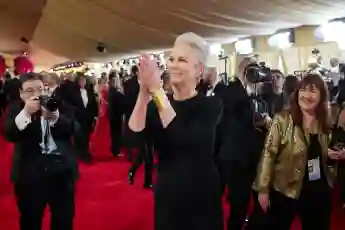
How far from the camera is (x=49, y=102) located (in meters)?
2.99

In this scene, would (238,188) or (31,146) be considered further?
(238,188)

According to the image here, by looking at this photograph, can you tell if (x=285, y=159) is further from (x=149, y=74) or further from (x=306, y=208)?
(x=149, y=74)

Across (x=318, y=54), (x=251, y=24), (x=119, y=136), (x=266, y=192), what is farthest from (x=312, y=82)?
(x=119, y=136)

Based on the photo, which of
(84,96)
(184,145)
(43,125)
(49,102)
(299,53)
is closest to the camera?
(184,145)

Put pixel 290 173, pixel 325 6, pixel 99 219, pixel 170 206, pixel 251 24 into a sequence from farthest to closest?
pixel 251 24, pixel 325 6, pixel 99 219, pixel 290 173, pixel 170 206

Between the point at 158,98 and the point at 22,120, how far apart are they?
1.37 metres

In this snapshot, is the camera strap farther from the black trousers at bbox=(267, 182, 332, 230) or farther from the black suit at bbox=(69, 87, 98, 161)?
the black suit at bbox=(69, 87, 98, 161)

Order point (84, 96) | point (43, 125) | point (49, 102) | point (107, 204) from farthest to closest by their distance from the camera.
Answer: point (84, 96)
point (107, 204)
point (43, 125)
point (49, 102)

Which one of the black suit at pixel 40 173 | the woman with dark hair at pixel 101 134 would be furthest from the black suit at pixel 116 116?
the black suit at pixel 40 173

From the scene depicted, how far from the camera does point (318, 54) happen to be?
7.91 m

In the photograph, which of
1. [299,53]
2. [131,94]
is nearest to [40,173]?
[131,94]

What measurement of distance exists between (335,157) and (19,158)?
6.14 feet

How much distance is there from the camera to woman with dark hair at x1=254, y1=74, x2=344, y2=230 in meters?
2.86

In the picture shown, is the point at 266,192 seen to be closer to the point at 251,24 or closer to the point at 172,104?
the point at 172,104
